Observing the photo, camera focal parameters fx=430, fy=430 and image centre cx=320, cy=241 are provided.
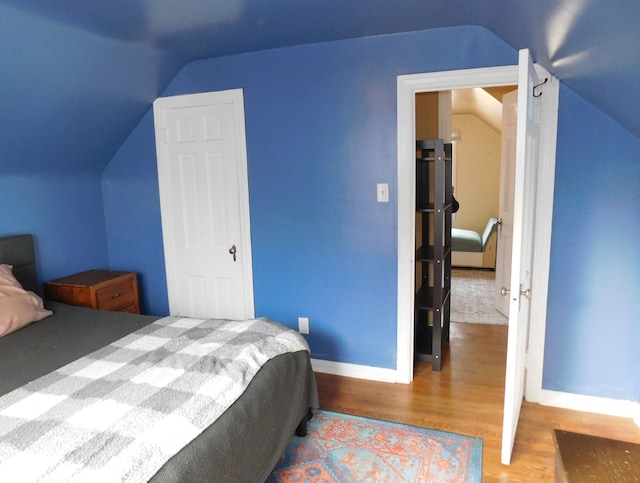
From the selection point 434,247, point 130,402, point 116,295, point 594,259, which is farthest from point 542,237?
point 116,295

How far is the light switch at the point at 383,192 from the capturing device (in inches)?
107

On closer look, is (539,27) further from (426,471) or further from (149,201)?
(149,201)

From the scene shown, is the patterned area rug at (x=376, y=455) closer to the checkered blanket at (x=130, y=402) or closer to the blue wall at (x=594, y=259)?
the checkered blanket at (x=130, y=402)

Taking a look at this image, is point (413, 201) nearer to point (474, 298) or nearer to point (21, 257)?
point (474, 298)

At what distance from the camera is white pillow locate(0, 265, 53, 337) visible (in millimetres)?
2312

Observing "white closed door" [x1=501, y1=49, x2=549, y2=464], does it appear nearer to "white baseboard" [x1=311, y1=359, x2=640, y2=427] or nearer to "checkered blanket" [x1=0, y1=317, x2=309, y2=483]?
"white baseboard" [x1=311, y1=359, x2=640, y2=427]

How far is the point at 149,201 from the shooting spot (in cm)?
336

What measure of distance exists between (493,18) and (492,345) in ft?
7.80

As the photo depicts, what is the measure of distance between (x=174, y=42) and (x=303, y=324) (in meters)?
2.00

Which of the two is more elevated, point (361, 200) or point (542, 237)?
point (361, 200)

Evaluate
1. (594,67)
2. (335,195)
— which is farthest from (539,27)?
(335,195)

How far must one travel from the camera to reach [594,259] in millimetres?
2414

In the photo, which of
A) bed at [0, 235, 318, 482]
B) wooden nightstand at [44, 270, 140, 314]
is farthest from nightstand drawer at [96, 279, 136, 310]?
bed at [0, 235, 318, 482]

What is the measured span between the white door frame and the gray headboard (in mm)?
2435
